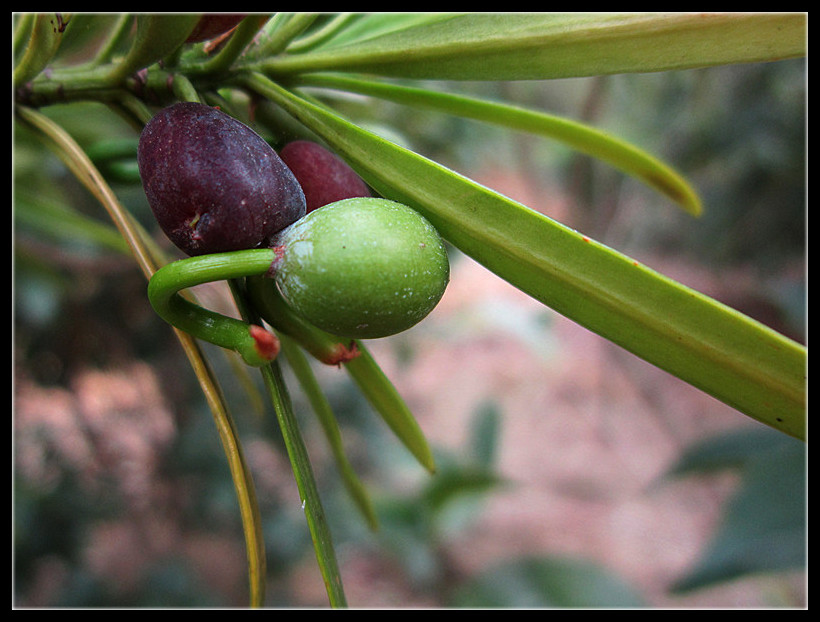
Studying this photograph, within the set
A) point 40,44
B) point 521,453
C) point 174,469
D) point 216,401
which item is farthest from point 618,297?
Answer: point 521,453

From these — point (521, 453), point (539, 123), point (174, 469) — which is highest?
point (539, 123)

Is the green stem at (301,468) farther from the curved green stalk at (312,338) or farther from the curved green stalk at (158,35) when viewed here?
the curved green stalk at (158,35)

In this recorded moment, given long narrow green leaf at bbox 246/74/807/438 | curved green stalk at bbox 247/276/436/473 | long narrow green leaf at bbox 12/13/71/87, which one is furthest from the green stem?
long narrow green leaf at bbox 12/13/71/87

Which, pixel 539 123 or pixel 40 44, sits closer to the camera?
pixel 40 44

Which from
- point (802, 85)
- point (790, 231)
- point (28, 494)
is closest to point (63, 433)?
point (28, 494)

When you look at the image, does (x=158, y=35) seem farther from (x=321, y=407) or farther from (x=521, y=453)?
(x=521, y=453)
